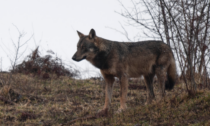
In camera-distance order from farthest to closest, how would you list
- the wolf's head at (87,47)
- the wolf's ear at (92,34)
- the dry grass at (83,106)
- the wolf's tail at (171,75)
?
the wolf's tail at (171,75) → the wolf's ear at (92,34) → the wolf's head at (87,47) → the dry grass at (83,106)

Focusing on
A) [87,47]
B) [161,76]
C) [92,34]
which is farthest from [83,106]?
[161,76]

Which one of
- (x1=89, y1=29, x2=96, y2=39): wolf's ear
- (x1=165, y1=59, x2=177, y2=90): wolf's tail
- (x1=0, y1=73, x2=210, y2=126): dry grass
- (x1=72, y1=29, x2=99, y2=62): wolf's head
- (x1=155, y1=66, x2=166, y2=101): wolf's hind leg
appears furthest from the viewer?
(x1=165, y1=59, x2=177, y2=90): wolf's tail

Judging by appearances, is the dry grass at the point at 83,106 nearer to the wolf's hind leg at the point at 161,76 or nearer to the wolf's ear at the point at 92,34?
the wolf's hind leg at the point at 161,76

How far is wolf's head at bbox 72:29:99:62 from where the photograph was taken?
6.73m

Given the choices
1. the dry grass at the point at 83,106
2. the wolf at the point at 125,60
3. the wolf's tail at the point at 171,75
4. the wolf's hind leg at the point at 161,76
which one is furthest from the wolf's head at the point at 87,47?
the wolf's tail at the point at 171,75

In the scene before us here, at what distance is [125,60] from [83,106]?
1.92 m

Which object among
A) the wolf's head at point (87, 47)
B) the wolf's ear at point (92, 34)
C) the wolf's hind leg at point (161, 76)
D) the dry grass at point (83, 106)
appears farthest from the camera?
the wolf's hind leg at point (161, 76)

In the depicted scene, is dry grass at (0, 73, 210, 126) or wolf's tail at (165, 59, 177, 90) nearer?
dry grass at (0, 73, 210, 126)

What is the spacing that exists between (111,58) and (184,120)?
2824 millimetres

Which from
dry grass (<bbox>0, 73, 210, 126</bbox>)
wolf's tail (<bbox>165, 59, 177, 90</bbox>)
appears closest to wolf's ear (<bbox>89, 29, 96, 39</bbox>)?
dry grass (<bbox>0, 73, 210, 126</bbox>)

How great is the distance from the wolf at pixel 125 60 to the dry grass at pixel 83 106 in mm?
540

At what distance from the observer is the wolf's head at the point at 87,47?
22.1 ft

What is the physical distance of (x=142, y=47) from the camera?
7.56 m

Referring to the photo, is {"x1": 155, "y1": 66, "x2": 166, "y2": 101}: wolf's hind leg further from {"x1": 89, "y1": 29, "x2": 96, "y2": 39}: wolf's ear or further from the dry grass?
{"x1": 89, "y1": 29, "x2": 96, "y2": 39}: wolf's ear
